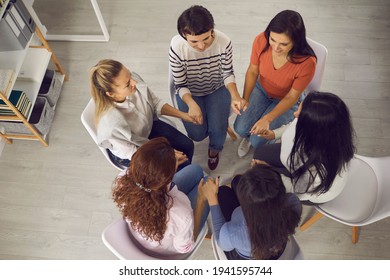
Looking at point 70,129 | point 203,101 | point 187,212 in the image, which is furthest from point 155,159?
point 70,129

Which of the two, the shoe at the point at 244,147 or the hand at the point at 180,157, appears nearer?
the hand at the point at 180,157

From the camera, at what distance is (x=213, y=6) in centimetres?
328

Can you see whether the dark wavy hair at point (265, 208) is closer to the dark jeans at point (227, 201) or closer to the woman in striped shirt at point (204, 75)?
the dark jeans at point (227, 201)

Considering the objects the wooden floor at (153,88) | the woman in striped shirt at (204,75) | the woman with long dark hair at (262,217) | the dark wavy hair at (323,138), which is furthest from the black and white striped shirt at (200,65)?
the woman with long dark hair at (262,217)

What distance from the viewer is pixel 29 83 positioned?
252 centimetres

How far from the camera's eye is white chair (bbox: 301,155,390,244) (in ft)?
5.64

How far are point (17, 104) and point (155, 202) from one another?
1.48m

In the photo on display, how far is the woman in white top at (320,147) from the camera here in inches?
54.1

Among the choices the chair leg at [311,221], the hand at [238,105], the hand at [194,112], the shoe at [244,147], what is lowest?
the chair leg at [311,221]

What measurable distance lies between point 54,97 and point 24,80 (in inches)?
11.0

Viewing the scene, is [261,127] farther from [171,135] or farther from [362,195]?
[362,195]

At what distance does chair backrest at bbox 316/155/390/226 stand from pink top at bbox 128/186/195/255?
77 centimetres

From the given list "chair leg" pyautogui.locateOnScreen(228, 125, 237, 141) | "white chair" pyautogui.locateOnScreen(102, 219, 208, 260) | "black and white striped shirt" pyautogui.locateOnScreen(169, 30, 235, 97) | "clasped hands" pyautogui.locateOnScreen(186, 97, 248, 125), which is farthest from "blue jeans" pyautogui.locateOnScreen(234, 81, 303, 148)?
"white chair" pyautogui.locateOnScreen(102, 219, 208, 260)

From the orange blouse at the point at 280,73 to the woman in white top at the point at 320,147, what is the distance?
1.25 ft
